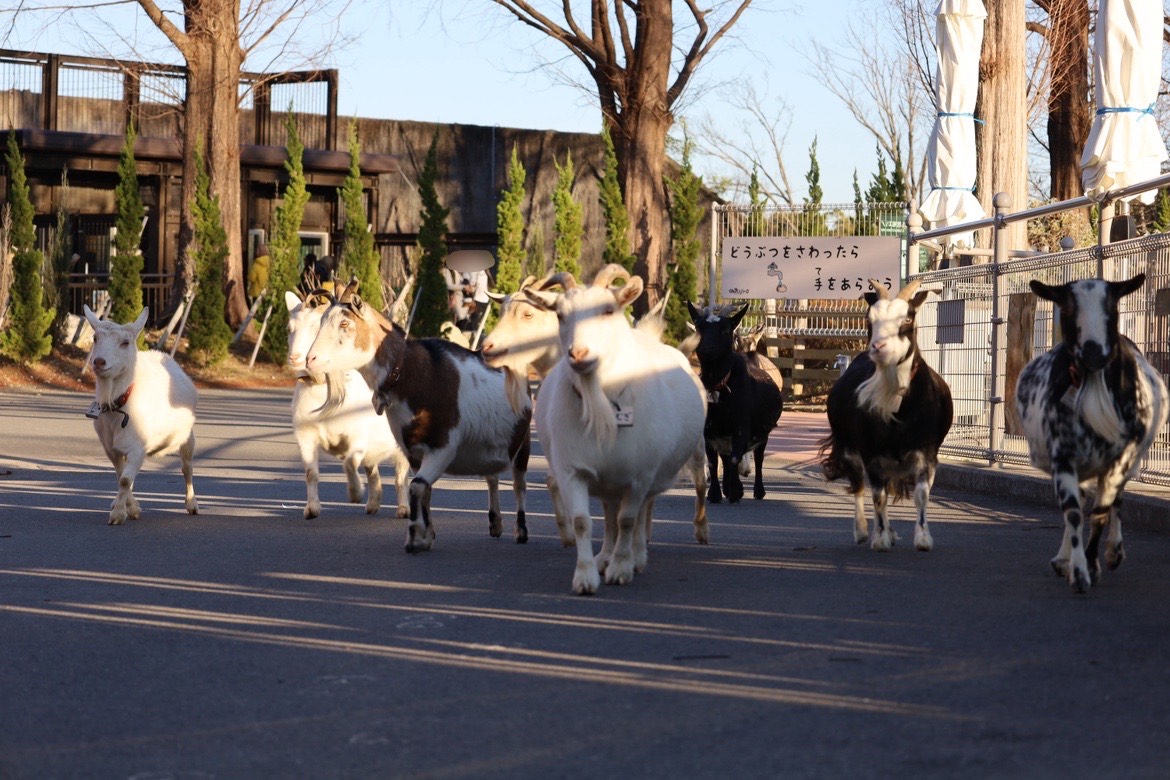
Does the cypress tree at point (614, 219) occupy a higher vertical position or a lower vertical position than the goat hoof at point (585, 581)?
higher

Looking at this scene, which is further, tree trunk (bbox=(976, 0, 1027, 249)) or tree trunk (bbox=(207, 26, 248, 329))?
tree trunk (bbox=(207, 26, 248, 329))

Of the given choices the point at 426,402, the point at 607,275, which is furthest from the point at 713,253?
the point at 607,275

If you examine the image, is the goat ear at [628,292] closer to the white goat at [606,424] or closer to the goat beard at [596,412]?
the white goat at [606,424]

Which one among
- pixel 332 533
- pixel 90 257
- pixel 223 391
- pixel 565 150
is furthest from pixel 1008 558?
pixel 565 150

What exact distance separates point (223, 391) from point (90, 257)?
9624 millimetres

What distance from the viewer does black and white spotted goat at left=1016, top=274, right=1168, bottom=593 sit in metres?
8.19

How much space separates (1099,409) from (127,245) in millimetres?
25870

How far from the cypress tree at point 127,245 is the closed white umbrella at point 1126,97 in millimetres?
21343

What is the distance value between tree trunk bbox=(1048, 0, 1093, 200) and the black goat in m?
23.5

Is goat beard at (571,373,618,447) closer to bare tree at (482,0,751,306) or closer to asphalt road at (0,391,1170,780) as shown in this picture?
asphalt road at (0,391,1170,780)

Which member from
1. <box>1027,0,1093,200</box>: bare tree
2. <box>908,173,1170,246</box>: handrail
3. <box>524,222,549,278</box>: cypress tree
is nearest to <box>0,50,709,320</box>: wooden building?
<box>524,222,549,278</box>: cypress tree

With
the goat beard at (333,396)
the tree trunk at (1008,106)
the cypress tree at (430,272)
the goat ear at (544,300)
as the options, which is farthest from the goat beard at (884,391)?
the cypress tree at (430,272)

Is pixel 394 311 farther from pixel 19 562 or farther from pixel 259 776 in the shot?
pixel 259 776

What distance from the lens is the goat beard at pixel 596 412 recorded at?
827cm
